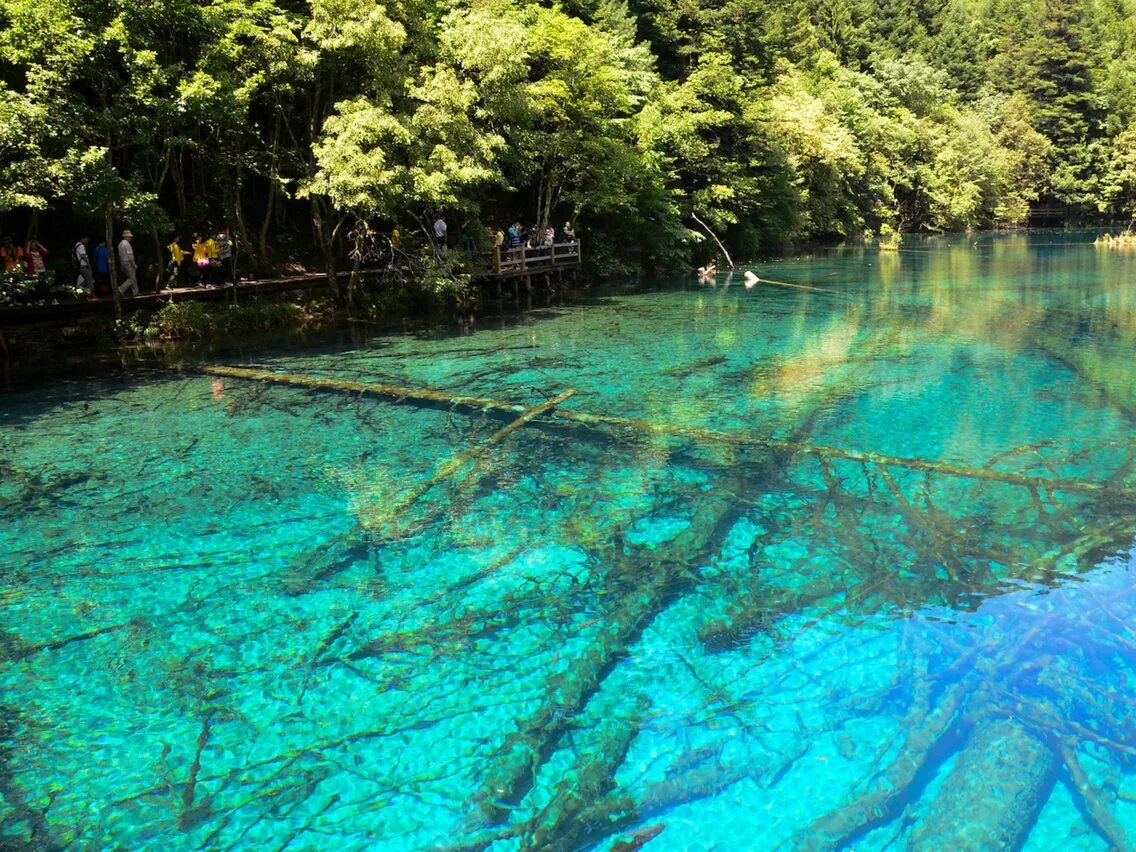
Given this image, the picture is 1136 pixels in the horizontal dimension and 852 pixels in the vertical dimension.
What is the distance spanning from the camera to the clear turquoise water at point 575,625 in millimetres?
4438

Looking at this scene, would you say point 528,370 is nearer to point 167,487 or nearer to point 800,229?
point 167,487

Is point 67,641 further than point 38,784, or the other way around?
point 67,641

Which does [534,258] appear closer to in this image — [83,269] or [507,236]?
[507,236]

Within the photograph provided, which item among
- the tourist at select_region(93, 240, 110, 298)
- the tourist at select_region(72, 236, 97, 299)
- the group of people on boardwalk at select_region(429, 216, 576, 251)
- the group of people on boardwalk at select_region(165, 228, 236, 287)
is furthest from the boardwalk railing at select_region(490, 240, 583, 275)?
the tourist at select_region(72, 236, 97, 299)

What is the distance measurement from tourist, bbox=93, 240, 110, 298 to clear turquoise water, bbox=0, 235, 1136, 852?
231 inches

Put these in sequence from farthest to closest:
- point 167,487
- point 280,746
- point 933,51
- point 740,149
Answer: point 933,51 < point 740,149 < point 167,487 < point 280,746

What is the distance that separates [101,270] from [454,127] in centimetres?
867

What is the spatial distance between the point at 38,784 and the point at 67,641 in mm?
1766

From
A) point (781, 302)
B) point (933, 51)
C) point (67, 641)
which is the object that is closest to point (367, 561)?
point (67, 641)

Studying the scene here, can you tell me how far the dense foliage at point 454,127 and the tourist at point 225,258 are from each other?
31.2 inches

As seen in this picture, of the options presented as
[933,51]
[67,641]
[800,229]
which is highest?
[933,51]

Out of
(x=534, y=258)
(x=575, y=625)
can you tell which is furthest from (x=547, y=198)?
(x=575, y=625)

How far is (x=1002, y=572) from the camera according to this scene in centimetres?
682

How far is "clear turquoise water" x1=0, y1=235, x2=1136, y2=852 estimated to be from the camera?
4.44 meters
